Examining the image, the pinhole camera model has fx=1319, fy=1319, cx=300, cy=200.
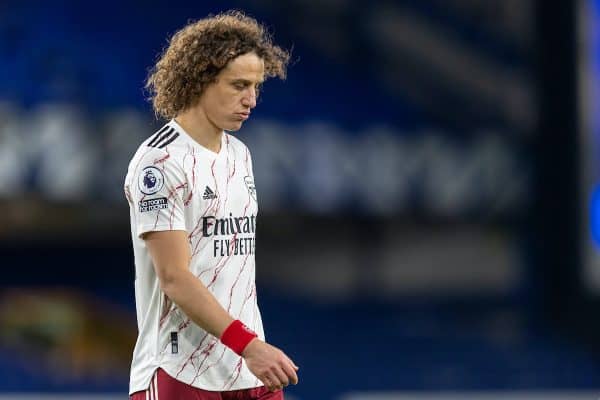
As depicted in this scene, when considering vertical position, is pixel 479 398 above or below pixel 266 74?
below

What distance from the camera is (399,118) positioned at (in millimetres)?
14352

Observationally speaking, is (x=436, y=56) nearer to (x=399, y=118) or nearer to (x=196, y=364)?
(x=399, y=118)

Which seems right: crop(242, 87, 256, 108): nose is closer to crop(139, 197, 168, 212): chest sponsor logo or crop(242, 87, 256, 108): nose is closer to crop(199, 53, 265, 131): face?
crop(199, 53, 265, 131): face

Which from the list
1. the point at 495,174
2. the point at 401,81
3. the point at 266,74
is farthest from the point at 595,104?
the point at 266,74

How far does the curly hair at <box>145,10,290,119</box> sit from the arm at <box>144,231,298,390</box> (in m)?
0.47

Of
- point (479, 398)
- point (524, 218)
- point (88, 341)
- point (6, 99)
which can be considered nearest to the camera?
point (479, 398)

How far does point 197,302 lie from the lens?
12.5 feet

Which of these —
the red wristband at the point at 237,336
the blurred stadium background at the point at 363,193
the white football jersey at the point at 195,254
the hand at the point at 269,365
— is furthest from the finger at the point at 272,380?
the blurred stadium background at the point at 363,193

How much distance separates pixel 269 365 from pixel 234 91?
2.84ft

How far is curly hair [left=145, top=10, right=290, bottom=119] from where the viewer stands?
13.2 ft

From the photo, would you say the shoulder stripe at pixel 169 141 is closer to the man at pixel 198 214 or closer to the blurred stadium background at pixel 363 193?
the man at pixel 198 214

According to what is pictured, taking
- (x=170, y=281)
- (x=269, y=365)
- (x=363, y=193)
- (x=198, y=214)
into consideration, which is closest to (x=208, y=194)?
(x=198, y=214)

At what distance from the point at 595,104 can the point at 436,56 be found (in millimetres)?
4279

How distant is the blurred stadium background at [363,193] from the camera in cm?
1178
